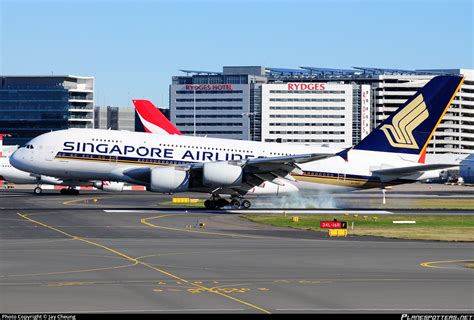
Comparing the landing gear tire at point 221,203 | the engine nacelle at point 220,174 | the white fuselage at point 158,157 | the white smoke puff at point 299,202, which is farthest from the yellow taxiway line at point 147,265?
the white smoke puff at point 299,202

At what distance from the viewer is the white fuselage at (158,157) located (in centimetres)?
7331

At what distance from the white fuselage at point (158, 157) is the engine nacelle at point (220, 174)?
3373mm

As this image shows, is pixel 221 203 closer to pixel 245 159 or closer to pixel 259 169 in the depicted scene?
pixel 245 159

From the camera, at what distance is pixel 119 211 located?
70.5m

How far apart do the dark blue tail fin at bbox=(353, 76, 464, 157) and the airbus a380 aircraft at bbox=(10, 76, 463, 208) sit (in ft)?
0.25

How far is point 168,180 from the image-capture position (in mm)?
70438

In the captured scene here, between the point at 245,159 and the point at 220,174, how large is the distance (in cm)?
384

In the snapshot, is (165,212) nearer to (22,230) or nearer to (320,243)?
(22,230)

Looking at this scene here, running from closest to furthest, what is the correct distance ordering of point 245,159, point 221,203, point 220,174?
point 220,174 → point 245,159 → point 221,203

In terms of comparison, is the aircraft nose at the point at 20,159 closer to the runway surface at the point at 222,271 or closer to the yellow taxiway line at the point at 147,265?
the yellow taxiway line at the point at 147,265

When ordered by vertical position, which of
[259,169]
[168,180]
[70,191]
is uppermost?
[259,169]

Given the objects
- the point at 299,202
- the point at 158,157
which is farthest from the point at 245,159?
the point at 299,202

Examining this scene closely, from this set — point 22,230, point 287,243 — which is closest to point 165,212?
point 22,230

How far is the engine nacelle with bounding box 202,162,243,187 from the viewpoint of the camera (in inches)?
2773
